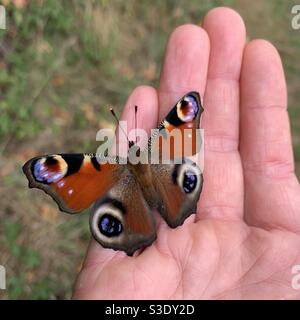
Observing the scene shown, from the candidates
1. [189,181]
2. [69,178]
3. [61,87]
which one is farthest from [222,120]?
[61,87]

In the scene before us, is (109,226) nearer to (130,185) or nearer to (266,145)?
(130,185)

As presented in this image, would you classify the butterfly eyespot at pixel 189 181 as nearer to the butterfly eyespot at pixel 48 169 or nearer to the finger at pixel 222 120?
the finger at pixel 222 120

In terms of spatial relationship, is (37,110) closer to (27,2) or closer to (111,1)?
(27,2)

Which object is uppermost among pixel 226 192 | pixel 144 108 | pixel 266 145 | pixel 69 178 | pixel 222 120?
pixel 144 108

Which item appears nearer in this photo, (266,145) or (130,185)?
(130,185)

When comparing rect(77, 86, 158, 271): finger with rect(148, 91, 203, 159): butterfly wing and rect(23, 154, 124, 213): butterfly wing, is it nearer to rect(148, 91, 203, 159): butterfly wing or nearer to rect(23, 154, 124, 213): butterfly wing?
rect(148, 91, 203, 159): butterfly wing

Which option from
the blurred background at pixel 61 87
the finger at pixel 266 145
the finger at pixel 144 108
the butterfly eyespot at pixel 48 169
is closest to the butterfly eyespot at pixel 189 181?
the finger at pixel 266 145

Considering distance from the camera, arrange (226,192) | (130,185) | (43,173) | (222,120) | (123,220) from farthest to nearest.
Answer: (222,120), (226,192), (130,185), (123,220), (43,173)
